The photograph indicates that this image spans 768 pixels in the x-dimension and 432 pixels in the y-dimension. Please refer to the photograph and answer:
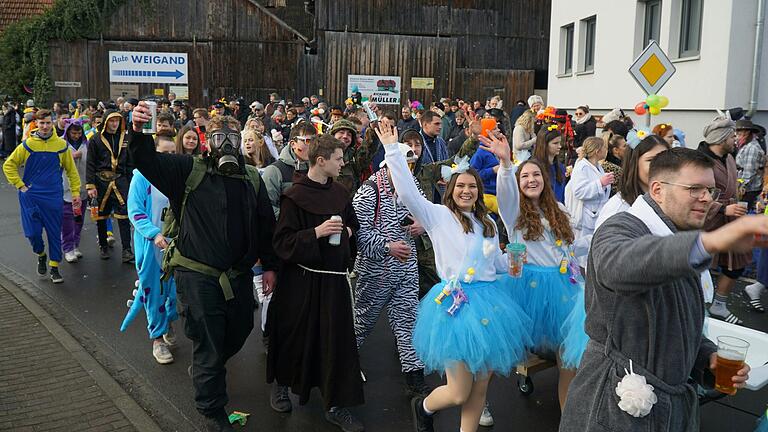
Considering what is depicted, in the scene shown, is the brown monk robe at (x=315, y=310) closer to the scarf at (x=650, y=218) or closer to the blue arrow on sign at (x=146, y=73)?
the scarf at (x=650, y=218)

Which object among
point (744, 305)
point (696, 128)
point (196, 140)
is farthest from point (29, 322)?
point (696, 128)

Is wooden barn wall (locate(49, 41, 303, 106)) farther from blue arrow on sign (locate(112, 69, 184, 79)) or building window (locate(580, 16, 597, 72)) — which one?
building window (locate(580, 16, 597, 72))

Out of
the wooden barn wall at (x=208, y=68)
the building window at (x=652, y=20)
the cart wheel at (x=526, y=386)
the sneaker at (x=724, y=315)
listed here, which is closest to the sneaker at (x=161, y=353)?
the cart wheel at (x=526, y=386)

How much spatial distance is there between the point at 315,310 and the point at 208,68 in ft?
79.4

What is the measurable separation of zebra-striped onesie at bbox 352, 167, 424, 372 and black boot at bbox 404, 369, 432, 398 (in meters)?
0.05

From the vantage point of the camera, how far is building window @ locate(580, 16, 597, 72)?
19.4 meters

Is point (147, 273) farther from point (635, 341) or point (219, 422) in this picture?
point (635, 341)

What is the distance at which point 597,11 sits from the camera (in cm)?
1836

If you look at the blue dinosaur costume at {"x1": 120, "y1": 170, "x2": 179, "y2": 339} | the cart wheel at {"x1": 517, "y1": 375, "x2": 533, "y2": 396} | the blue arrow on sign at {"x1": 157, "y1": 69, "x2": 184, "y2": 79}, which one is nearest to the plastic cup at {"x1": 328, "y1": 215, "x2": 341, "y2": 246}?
the cart wheel at {"x1": 517, "y1": 375, "x2": 533, "y2": 396}

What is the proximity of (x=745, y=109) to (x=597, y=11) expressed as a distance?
6.17 metres

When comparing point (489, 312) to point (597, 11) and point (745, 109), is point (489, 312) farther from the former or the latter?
point (597, 11)

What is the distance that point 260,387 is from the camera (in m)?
5.86

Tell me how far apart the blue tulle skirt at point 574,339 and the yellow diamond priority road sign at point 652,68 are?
251 inches

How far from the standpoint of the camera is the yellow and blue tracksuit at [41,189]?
8945 millimetres
